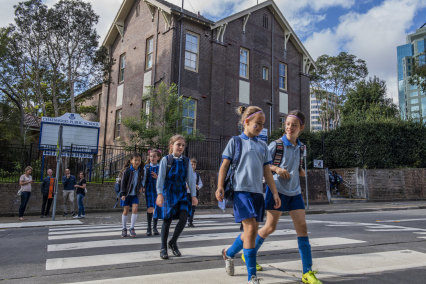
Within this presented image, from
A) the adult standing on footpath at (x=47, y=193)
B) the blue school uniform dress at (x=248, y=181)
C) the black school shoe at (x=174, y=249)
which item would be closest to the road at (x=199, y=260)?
the black school shoe at (x=174, y=249)

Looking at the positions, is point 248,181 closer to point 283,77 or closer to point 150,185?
point 150,185

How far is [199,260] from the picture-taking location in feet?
15.3

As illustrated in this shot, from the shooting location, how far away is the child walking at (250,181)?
11.4ft

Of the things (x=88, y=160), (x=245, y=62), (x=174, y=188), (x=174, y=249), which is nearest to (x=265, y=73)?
(x=245, y=62)

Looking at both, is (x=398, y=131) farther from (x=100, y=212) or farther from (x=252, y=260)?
(x=252, y=260)

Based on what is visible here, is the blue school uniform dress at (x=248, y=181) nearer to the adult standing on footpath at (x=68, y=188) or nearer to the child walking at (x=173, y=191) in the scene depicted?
the child walking at (x=173, y=191)

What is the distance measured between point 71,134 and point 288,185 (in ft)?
48.0

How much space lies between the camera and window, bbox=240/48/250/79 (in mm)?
24547

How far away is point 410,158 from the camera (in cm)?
2278

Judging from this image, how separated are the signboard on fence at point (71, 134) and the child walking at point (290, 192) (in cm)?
1343

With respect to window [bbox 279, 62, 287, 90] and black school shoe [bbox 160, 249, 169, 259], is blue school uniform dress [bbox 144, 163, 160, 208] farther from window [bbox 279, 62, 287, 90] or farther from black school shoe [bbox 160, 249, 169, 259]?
window [bbox 279, 62, 287, 90]

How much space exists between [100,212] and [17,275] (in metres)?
10.7

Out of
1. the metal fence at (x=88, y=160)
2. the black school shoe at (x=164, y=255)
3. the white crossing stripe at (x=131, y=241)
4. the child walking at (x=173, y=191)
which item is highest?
the metal fence at (x=88, y=160)

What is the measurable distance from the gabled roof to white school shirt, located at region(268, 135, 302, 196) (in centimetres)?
1994
